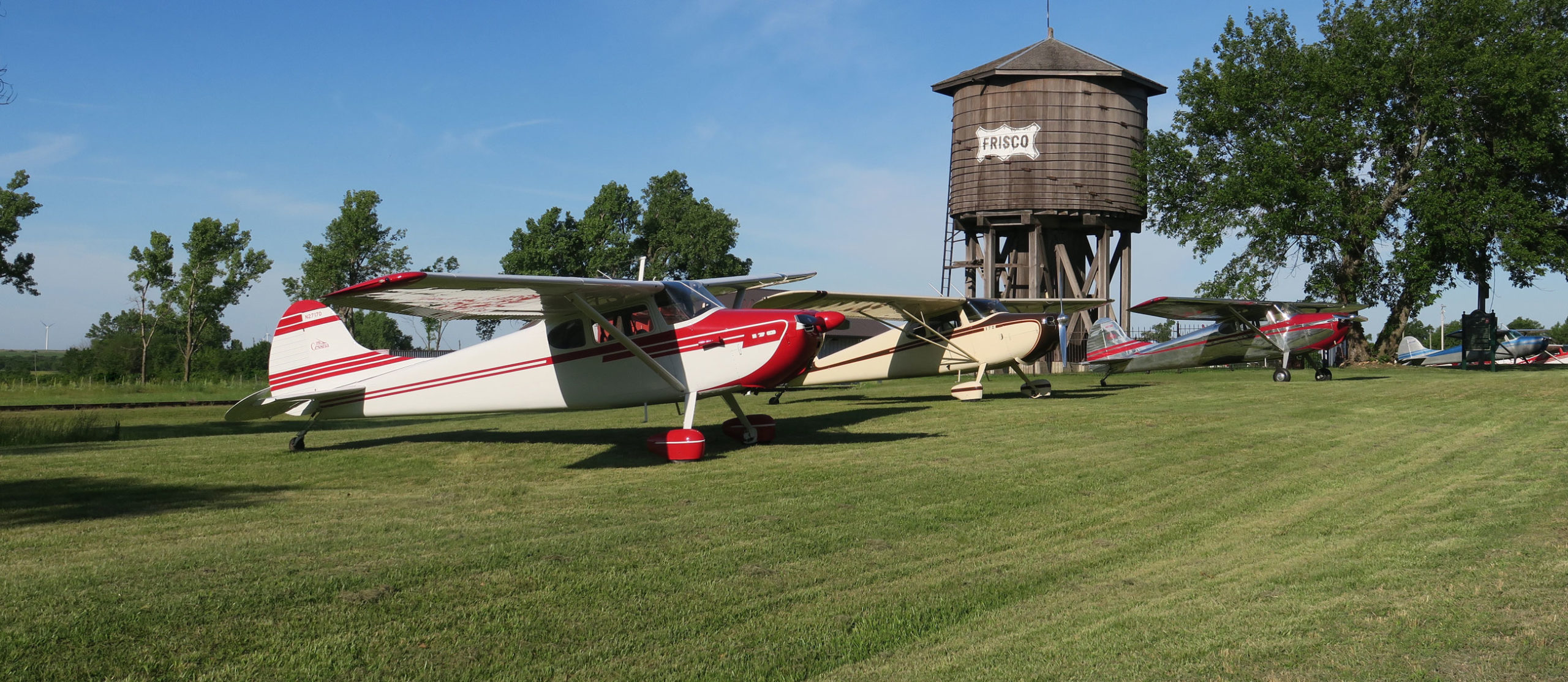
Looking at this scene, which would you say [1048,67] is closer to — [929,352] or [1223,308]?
[1223,308]

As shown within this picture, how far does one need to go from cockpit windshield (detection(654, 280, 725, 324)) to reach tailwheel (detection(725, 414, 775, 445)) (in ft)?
5.73

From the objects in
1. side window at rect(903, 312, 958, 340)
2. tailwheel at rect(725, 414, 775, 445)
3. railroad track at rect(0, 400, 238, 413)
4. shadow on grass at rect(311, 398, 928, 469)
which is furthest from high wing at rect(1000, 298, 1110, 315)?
railroad track at rect(0, 400, 238, 413)

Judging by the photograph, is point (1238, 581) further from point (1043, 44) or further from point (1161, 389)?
point (1043, 44)

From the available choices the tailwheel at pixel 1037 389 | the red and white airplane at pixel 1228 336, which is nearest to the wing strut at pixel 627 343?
the tailwheel at pixel 1037 389

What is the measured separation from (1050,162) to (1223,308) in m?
15.3

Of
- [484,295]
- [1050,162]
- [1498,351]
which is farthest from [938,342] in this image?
[1498,351]

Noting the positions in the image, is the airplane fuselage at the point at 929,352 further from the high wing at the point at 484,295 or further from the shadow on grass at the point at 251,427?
the high wing at the point at 484,295

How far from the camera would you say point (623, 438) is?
45.8ft

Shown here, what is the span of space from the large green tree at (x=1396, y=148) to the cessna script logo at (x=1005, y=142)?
697cm

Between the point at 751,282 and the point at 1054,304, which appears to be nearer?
the point at 751,282

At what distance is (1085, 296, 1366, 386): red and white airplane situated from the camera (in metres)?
25.8

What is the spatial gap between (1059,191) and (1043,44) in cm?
694

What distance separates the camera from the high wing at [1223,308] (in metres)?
25.5

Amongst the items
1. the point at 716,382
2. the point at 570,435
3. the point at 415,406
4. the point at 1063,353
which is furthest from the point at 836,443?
the point at 1063,353
